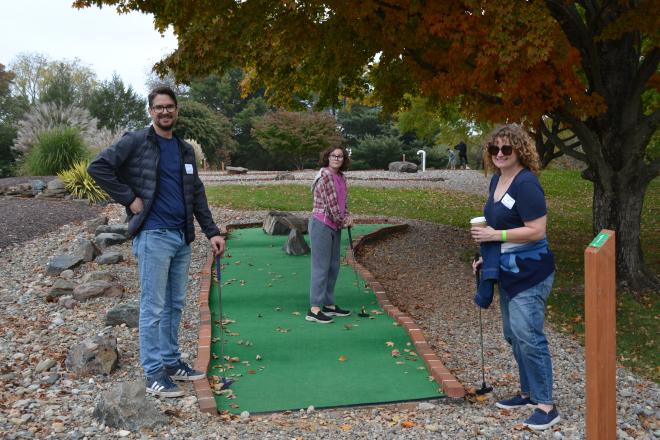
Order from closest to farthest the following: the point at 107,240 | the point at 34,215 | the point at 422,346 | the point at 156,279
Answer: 1. the point at 156,279
2. the point at 422,346
3. the point at 107,240
4. the point at 34,215

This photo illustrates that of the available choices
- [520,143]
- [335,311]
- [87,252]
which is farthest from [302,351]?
[87,252]

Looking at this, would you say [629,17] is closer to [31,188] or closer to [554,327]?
[554,327]

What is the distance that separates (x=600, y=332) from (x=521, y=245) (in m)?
0.99

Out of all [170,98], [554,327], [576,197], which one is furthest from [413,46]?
[576,197]

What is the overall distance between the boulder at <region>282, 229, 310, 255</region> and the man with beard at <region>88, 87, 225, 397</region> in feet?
15.9

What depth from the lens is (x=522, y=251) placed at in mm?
4027

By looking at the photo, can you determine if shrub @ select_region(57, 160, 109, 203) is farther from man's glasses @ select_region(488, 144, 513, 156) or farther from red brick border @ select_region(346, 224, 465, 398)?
man's glasses @ select_region(488, 144, 513, 156)

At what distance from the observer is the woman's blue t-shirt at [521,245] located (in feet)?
13.0

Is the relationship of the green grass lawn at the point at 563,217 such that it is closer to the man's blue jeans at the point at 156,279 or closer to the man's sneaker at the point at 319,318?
the man's sneaker at the point at 319,318

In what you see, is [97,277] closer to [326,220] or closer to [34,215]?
[326,220]

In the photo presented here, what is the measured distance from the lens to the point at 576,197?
18.0 metres

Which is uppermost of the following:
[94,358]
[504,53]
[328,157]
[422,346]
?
[504,53]

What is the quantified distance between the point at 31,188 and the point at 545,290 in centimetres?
1541

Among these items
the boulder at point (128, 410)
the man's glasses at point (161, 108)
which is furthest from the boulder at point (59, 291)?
the man's glasses at point (161, 108)
